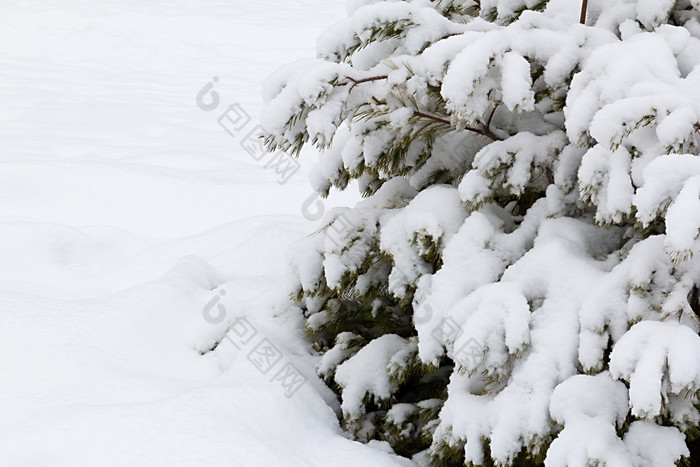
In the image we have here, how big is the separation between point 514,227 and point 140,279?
1.97m

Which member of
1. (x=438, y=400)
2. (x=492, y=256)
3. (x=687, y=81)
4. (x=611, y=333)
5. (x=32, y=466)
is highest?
(x=32, y=466)

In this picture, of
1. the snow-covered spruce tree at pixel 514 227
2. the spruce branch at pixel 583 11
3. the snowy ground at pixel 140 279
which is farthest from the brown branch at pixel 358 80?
the snowy ground at pixel 140 279

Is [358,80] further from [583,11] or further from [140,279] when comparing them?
[140,279]

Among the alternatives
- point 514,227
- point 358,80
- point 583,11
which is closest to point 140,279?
point 358,80

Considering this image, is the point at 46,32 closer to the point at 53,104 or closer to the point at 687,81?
the point at 53,104

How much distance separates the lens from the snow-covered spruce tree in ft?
5.38

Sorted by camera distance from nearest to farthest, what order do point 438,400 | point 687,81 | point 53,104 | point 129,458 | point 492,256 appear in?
1. point 687,81
2. point 129,458
3. point 492,256
4. point 438,400
5. point 53,104

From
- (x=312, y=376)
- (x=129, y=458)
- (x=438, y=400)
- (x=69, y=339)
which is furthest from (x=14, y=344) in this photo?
(x=438, y=400)

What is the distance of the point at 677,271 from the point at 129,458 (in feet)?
4.93

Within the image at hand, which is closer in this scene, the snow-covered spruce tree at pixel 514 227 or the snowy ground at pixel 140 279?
the snow-covered spruce tree at pixel 514 227

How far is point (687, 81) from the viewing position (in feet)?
5.67

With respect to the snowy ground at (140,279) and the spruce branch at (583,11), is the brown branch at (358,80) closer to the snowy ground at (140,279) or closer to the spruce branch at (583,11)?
the spruce branch at (583,11)

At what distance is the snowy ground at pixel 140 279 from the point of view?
6.75 feet

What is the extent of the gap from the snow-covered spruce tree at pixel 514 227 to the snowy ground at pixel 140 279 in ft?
1.08
